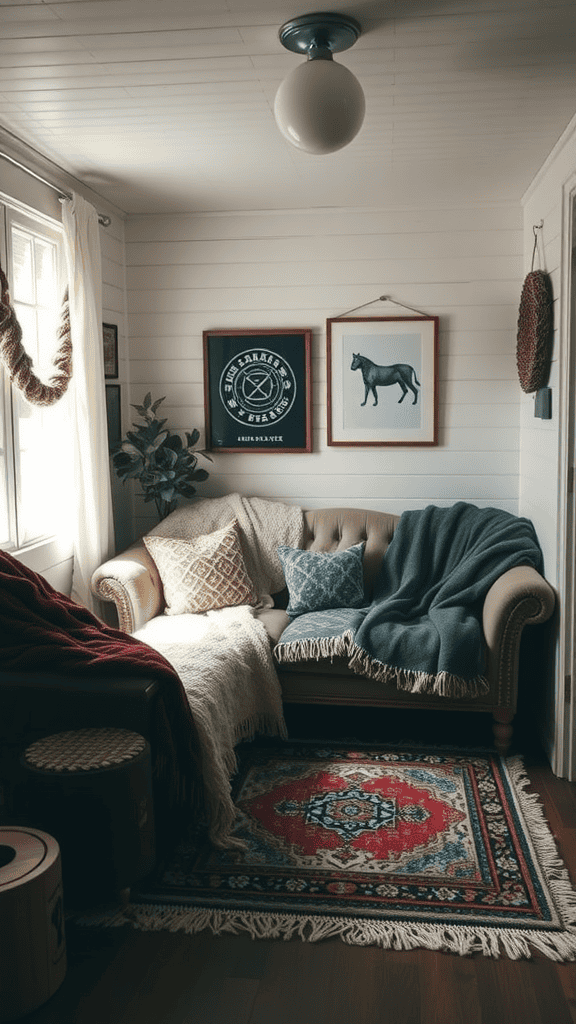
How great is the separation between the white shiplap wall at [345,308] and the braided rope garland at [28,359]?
3.18 feet

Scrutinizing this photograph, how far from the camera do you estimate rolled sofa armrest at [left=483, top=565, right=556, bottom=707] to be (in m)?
3.40

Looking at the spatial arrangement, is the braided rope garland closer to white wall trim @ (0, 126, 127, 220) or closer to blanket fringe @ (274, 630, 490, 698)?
white wall trim @ (0, 126, 127, 220)

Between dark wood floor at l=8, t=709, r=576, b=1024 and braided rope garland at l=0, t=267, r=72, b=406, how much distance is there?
1.98 meters

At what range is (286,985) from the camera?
2137 millimetres

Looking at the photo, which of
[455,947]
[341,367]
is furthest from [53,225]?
[455,947]

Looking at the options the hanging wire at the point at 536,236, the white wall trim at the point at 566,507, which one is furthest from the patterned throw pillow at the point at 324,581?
the hanging wire at the point at 536,236

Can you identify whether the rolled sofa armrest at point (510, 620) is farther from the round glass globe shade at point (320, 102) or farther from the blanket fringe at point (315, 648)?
the round glass globe shade at point (320, 102)

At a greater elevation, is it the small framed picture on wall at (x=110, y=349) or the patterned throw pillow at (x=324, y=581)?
the small framed picture on wall at (x=110, y=349)

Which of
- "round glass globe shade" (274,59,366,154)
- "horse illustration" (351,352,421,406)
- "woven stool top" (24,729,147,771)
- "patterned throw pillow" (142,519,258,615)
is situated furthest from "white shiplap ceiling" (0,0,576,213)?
"woven stool top" (24,729,147,771)

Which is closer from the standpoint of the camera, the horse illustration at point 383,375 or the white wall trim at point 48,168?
the white wall trim at point 48,168

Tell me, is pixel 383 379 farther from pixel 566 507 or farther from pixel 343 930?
pixel 343 930

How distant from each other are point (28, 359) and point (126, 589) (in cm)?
111

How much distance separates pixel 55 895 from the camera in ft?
6.86

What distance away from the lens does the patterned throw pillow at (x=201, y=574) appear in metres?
4.07
